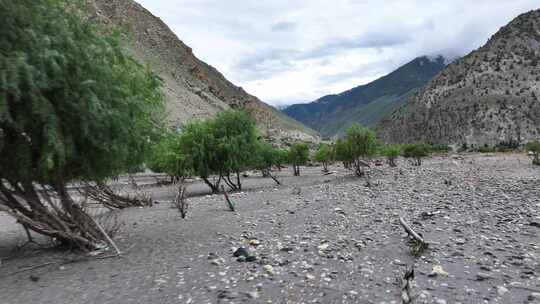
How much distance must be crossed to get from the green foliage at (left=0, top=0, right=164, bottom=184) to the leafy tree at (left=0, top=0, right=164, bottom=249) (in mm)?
22

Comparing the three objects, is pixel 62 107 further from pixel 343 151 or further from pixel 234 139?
pixel 343 151

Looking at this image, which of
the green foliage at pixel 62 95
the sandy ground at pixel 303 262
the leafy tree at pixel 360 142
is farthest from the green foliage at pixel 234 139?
the green foliage at pixel 62 95

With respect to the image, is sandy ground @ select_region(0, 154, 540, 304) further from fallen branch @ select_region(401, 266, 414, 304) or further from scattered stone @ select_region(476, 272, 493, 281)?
fallen branch @ select_region(401, 266, 414, 304)

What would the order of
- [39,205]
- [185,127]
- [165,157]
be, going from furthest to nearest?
[185,127] → [165,157] → [39,205]

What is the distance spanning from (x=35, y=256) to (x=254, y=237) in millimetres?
6272

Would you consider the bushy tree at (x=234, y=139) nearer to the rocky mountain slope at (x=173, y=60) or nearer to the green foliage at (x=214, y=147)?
the green foliage at (x=214, y=147)

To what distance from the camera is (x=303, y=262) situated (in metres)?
10.9

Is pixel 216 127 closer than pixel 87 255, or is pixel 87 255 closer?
pixel 87 255

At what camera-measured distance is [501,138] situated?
118 m

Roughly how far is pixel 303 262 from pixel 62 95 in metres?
6.97

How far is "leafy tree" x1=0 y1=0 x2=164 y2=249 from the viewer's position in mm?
9898

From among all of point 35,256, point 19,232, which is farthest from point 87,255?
point 19,232

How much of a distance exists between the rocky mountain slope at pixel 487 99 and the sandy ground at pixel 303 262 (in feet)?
366

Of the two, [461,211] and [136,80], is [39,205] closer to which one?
[136,80]
